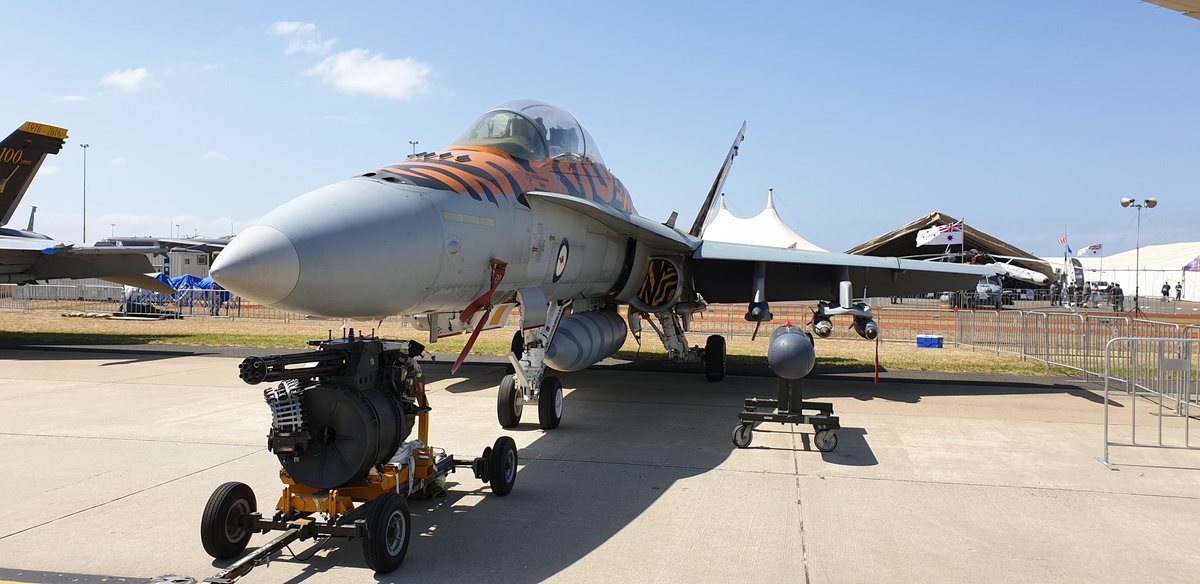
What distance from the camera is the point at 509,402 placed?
323 inches

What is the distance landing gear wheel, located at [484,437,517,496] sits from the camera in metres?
5.68

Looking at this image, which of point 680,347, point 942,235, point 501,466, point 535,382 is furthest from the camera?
point 942,235

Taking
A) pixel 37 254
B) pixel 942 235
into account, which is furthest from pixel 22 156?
pixel 942 235

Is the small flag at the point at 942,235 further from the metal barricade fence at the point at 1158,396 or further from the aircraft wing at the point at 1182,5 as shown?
the aircraft wing at the point at 1182,5

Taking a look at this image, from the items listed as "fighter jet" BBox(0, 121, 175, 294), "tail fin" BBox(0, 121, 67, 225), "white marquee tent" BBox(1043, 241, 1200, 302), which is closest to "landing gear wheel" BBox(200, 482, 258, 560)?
"fighter jet" BBox(0, 121, 175, 294)

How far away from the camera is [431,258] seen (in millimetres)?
5293

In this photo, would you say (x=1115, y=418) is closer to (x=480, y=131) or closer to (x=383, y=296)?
(x=480, y=131)

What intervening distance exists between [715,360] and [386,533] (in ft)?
29.1

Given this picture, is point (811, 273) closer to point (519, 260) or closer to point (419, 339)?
point (519, 260)

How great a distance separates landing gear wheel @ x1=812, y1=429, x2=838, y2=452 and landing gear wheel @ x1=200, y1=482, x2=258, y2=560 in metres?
4.92

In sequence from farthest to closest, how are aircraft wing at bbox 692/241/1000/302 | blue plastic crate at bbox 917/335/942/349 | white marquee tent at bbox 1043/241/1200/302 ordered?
white marquee tent at bbox 1043/241/1200/302 < blue plastic crate at bbox 917/335/942/349 < aircraft wing at bbox 692/241/1000/302

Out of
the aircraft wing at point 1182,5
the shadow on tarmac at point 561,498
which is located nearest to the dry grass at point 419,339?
the shadow on tarmac at point 561,498

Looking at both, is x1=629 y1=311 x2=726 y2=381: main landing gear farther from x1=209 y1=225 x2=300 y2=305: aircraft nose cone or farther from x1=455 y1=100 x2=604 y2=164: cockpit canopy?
x1=209 y1=225 x2=300 y2=305: aircraft nose cone

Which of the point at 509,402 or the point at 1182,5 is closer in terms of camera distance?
the point at 1182,5
